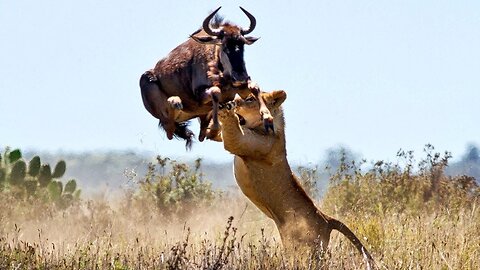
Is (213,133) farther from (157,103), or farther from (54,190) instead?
(54,190)

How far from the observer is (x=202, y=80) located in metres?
15.0

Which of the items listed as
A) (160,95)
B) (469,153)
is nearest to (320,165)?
(160,95)

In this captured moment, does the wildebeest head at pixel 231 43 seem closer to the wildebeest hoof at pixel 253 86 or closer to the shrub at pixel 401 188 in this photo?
the wildebeest hoof at pixel 253 86

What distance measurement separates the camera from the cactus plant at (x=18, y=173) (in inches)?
877

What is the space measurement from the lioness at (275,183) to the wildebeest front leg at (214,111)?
0.82 ft

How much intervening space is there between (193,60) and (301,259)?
402 cm

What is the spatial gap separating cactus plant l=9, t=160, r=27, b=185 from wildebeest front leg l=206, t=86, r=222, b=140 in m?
8.79

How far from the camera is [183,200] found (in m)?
22.8

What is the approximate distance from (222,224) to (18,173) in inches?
177

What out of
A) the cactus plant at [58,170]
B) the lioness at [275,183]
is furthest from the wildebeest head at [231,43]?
the cactus plant at [58,170]

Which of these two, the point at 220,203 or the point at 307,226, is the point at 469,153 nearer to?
the point at 220,203

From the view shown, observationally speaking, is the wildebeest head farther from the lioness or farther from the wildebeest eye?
the lioness

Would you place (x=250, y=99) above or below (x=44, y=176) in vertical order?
below

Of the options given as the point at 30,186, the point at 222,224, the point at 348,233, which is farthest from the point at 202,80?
the point at 30,186
